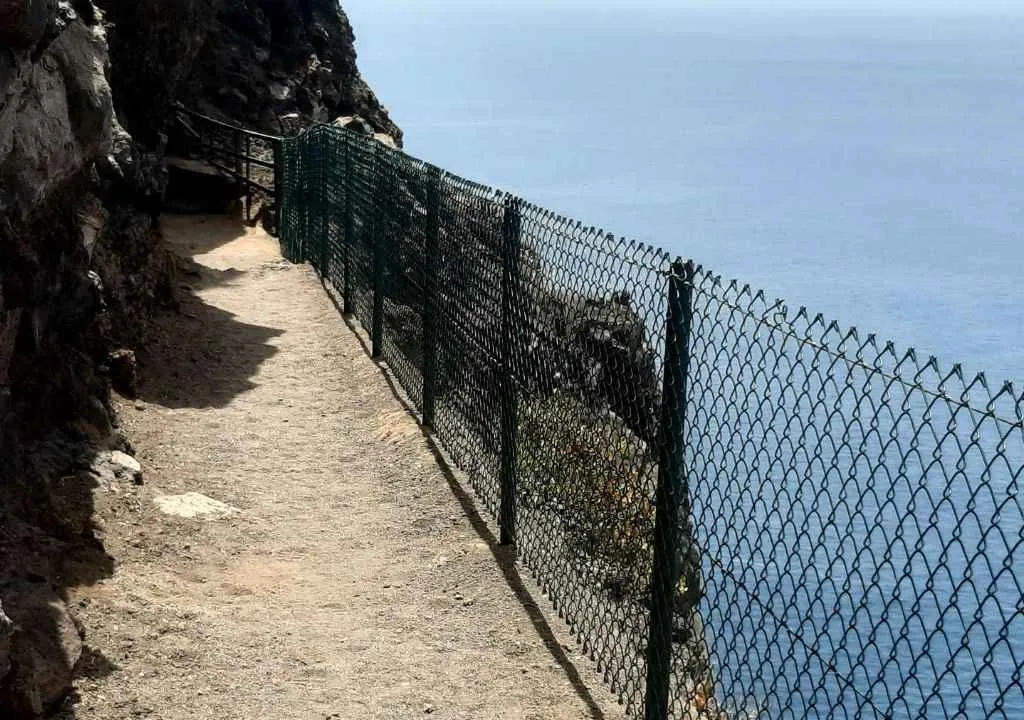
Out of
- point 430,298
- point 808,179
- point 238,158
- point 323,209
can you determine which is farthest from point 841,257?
point 430,298

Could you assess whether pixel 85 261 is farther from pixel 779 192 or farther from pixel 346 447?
pixel 779 192

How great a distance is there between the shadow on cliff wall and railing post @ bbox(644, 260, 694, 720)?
6226 mm

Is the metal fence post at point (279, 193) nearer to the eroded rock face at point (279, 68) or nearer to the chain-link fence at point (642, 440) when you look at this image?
the eroded rock face at point (279, 68)

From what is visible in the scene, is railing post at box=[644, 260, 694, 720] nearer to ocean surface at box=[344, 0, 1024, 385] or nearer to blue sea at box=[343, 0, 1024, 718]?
blue sea at box=[343, 0, 1024, 718]

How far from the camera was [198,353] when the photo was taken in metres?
12.1

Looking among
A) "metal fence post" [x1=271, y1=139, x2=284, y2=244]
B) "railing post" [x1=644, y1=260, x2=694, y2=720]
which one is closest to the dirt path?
"railing post" [x1=644, y1=260, x2=694, y2=720]

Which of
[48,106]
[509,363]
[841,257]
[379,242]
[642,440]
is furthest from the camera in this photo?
[841,257]

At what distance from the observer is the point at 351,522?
8.30m

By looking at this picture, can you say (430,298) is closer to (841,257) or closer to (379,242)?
(379,242)

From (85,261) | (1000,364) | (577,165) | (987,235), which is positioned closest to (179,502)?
(85,261)

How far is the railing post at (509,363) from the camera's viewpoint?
6902 millimetres

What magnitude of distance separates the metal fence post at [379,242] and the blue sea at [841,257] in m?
3.45

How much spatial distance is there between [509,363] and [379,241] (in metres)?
4.26

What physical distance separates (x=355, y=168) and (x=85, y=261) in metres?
4.66
